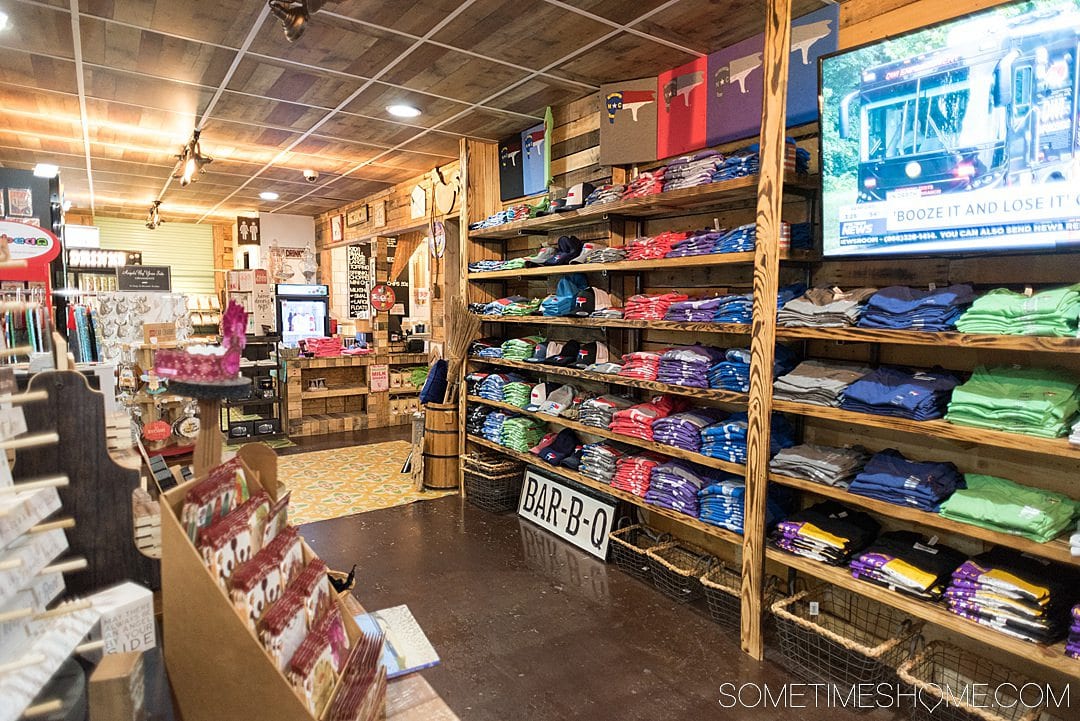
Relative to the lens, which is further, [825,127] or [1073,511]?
[825,127]

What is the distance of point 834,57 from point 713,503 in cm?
219

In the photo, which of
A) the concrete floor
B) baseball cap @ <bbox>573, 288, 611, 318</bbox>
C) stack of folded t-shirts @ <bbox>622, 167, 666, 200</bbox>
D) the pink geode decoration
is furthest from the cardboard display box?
baseball cap @ <bbox>573, 288, 611, 318</bbox>

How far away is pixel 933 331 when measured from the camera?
2334mm

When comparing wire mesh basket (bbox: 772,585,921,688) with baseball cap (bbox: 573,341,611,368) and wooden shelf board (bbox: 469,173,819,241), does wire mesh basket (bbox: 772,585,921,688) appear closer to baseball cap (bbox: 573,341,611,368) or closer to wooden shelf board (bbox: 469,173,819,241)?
baseball cap (bbox: 573,341,611,368)

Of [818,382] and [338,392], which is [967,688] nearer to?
[818,382]

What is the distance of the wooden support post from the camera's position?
8.89ft

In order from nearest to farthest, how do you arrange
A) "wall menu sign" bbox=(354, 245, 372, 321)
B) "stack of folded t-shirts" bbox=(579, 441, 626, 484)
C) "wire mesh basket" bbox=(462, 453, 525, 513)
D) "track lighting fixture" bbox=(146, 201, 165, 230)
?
"stack of folded t-shirts" bbox=(579, 441, 626, 484), "wire mesh basket" bbox=(462, 453, 525, 513), "track lighting fixture" bbox=(146, 201, 165, 230), "wall menu sign" bbox=(354, 245, 372, 321)

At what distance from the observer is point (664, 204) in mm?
3600

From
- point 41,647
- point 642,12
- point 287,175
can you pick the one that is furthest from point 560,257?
point 287,175

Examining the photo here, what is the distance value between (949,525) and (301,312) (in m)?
8.59

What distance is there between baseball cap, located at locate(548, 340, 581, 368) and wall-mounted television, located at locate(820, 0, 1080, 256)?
2.04 metres

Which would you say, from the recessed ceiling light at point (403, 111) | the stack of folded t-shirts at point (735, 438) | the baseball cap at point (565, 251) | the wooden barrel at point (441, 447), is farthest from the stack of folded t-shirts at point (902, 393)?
the recessed ceiling light at point (403, 111)

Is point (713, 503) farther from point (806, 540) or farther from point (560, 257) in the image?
point (560, 257)

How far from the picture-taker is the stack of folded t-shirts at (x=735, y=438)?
3.10m
